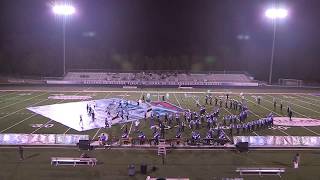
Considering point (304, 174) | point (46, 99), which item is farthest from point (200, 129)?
point (46, 99)

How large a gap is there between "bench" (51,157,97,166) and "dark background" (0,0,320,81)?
4664 centimetres

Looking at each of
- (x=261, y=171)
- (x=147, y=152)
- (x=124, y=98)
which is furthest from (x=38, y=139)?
(x=124, y=98)

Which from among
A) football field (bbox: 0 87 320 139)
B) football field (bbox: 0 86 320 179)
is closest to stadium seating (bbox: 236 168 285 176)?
football field (bbox: 0 86 320 179)

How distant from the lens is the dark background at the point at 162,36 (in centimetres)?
6281

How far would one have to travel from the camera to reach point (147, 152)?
18.8m

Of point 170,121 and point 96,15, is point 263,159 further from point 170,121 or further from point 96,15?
point 96,15

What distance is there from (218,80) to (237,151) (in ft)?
124

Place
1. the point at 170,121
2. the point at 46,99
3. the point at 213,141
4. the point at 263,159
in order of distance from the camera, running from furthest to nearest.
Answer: the point at 46,99
the point at 170,121
the point at 213,141
the point at 263,159

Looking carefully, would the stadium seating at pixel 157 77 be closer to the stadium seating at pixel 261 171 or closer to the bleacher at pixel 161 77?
the bleacher at pixel 161 77

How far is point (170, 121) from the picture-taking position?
2577 centimetres

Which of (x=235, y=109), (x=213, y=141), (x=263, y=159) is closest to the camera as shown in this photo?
(x=263, y=159)

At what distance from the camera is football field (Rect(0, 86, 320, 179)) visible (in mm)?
15711

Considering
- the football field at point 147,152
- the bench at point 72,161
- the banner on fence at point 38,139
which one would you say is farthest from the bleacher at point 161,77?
the bench at point 72,161

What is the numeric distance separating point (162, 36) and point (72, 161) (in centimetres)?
4981
